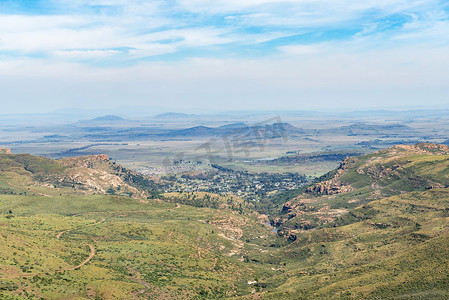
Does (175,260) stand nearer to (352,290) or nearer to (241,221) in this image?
(352,290)

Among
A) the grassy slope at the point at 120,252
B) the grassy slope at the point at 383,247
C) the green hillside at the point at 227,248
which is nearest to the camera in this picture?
the grassy slope at the point at 383,247

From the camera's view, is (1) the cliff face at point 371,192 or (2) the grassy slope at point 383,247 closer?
(2) the grassy slope at point 383,247

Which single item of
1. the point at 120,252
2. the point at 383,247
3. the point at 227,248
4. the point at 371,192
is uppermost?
the point at 120,252

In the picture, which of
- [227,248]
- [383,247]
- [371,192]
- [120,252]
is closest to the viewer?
[120,252]

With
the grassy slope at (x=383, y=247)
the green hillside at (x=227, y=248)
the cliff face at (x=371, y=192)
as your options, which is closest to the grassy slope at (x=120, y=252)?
the green hillside at (x=227, y=248)

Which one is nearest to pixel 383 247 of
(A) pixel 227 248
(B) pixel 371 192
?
(A) pixel 227 248

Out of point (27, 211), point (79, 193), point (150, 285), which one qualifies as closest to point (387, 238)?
point (150, 285)

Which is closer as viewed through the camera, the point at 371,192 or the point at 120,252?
the point at 120,252

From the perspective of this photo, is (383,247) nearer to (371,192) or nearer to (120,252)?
(120,252)

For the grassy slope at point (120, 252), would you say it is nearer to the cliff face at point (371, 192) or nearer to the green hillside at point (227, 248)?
the green hillside at point (227, 248)

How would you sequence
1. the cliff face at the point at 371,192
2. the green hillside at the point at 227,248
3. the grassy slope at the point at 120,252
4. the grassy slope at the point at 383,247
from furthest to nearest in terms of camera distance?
the cliff face at the point at 371,192 < the grassy slope at the point at 120,252 < the green hillside at the point at 227,248 < the grassy slope at the point at 383,247

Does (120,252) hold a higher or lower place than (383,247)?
higher
